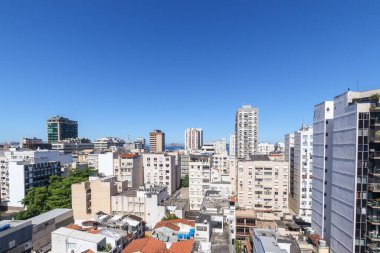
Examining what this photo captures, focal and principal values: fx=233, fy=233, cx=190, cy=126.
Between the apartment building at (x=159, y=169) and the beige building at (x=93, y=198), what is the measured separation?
2315 cm

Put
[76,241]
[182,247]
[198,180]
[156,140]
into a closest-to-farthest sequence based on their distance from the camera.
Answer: [182,247]
[76,241]
[198,180]
[156,140]

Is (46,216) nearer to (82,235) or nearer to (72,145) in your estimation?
(82,235)

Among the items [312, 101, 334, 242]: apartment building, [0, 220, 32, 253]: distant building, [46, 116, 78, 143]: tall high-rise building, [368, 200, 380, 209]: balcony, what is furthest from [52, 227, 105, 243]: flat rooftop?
[46, 116, 78, 143]: tall high-rise building

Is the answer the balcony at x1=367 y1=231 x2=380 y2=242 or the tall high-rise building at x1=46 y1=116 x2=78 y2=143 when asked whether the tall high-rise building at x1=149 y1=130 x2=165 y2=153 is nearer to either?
the tall high-rise building at x1=46 y1=116 x2=78 y2=143

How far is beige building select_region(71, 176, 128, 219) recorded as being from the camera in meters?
45.7

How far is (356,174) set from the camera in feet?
86.1

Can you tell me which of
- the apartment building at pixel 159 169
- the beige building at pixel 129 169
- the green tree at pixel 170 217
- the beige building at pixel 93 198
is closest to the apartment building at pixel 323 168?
the green tree at pixel 170 217

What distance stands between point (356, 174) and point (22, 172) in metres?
69.5

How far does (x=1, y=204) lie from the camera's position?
61750mm

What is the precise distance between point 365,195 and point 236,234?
69.5 feet


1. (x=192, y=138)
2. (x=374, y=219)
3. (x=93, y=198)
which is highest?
(x=374, y=219)

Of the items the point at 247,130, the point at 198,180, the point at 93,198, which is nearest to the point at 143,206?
the point at 93,198

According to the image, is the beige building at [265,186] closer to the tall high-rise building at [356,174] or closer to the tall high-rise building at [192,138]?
the tall high-rise building at [356,174]

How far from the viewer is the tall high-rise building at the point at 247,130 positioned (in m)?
102
